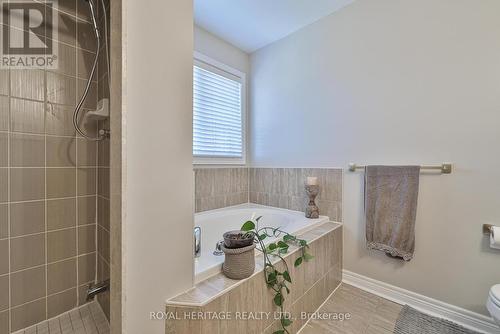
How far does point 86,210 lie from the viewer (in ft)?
4.45

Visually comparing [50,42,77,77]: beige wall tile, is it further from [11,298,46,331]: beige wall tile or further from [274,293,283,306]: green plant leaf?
[274,293,283,306]: green plant leaf

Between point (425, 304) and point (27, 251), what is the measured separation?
2.65m

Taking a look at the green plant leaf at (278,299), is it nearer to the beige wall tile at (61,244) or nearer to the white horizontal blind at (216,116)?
the beige wall tile at (61,244)

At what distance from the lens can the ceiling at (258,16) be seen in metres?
1.88

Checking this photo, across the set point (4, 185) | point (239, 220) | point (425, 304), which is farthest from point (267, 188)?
point (4, 185)

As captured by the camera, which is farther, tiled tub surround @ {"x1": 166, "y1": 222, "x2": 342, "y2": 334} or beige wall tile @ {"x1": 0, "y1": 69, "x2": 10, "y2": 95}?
beige wall tile @ {"x1": 0, "y1": 69, "x2": 10, "y2": 95}

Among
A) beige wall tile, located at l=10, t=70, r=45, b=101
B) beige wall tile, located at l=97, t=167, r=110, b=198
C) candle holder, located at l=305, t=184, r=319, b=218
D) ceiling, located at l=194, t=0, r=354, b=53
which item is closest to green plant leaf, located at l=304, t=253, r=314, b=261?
candle holder, located at l=305, t=184, r=319, b=218

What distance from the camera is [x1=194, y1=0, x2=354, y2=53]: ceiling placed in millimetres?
1882

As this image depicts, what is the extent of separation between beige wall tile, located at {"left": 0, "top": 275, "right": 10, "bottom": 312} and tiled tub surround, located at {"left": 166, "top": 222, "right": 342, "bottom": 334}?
99 cm

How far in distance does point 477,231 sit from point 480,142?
1.93ft

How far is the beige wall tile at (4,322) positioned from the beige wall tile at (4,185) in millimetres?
598

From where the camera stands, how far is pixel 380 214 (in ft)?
5.49

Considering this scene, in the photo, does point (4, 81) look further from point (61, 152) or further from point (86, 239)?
point (86, 239)

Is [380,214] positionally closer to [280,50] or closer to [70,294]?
[280,50]
